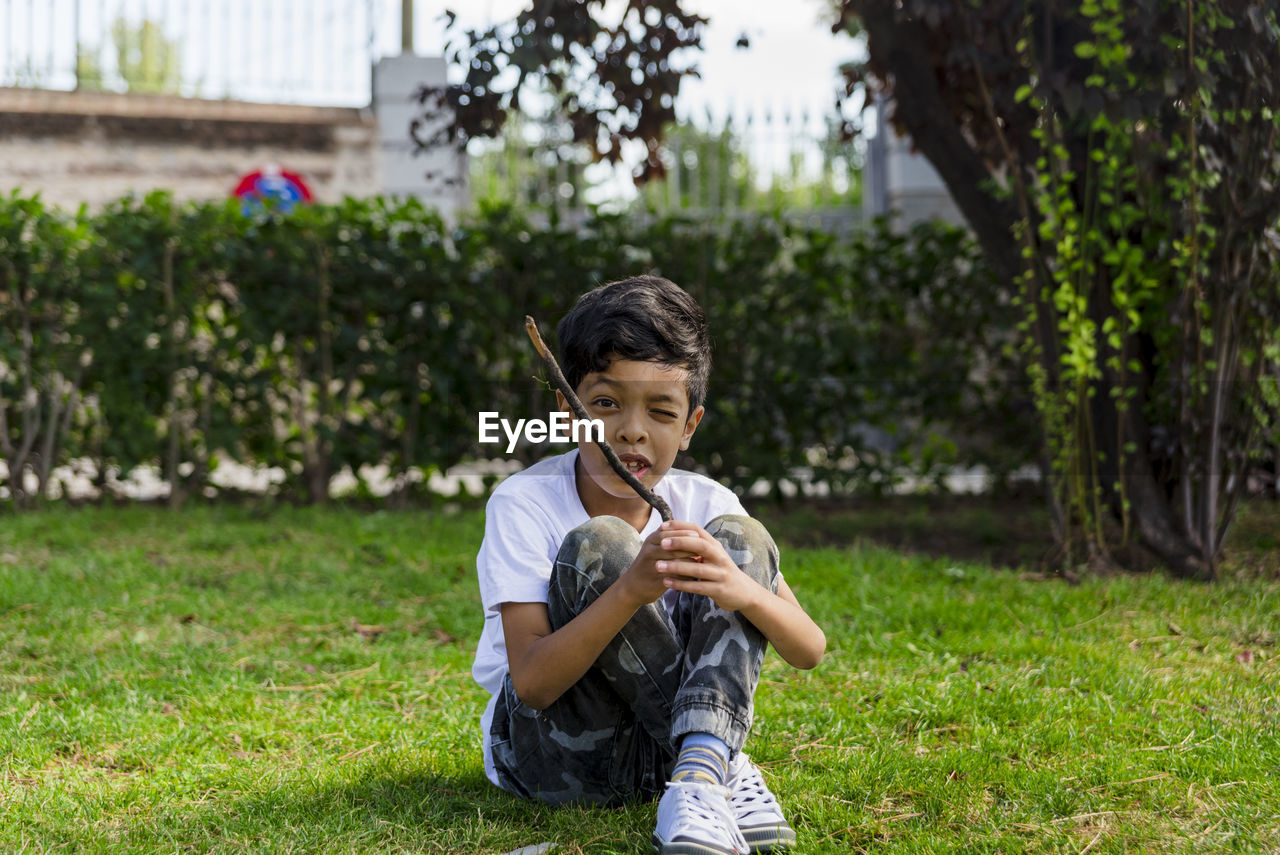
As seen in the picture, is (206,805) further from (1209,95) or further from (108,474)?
(108,474)

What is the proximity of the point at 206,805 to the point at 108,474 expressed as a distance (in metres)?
4.28

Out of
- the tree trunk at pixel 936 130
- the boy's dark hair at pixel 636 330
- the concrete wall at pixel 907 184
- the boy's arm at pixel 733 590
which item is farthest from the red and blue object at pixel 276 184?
the boy's arm at pixel 733 590

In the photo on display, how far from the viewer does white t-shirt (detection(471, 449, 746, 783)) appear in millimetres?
1862

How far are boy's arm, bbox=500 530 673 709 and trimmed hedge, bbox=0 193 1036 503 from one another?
12.2ft

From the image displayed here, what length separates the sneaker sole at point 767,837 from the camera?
1828mm

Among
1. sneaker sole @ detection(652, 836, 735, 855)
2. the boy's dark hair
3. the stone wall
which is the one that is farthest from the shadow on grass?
the stone wall

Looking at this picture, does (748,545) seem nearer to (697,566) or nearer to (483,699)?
(697,566)

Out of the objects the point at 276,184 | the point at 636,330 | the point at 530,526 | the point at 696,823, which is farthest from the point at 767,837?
the point at 276,184

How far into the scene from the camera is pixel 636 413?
1909mm

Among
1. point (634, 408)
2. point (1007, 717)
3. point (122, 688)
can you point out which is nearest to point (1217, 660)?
point (1007, 717)

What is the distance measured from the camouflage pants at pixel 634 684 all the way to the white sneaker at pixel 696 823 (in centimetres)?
9

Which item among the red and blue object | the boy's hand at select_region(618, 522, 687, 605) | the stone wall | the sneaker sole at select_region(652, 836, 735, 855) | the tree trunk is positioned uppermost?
the stone wall

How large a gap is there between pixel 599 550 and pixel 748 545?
10.8 inches

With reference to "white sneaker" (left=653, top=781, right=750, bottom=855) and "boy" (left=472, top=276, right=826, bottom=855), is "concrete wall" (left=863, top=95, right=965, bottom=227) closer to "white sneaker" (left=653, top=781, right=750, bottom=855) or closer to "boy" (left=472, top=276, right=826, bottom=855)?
"boy" (left=472, top=276, right=826, bottom=855)
